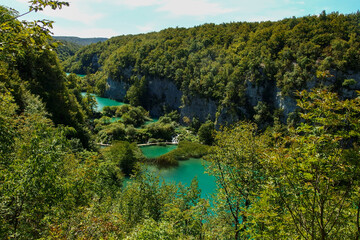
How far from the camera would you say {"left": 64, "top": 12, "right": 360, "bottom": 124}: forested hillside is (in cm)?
4337

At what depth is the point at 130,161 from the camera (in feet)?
112

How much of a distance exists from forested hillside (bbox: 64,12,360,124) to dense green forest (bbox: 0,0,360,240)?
1.16ft

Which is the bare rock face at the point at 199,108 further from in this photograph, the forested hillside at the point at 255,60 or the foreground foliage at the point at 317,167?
the foreground foliage at the point at 317,167

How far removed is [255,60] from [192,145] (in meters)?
26.1

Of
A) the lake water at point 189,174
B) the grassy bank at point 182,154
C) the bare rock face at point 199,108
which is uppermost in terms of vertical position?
the bare rock face at point 199,108

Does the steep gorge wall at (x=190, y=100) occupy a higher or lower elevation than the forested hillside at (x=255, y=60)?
lower

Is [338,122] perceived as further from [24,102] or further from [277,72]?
[277,72]

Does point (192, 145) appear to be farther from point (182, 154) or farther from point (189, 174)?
point (189, 174)

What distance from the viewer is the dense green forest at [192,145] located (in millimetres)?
4129

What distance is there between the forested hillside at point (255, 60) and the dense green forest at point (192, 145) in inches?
13.9

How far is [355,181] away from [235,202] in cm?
940

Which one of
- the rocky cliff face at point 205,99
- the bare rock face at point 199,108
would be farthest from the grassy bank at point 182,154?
the bare rock face at point 199,108

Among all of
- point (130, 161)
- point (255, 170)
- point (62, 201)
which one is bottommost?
point (130, 161)

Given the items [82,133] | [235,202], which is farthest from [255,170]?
[82,133]
